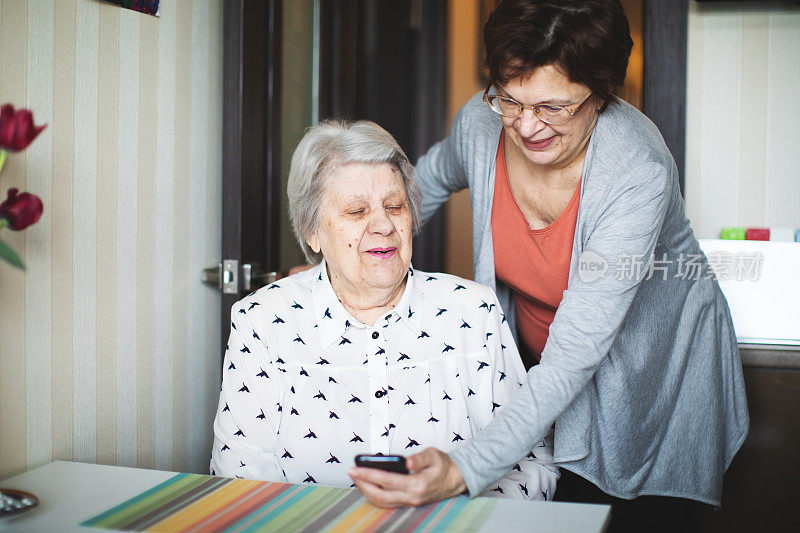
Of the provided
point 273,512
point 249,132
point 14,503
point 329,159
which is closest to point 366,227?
point 329,159

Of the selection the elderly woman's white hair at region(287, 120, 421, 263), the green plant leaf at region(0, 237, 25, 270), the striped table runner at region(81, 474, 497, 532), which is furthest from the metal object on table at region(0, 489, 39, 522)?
the elderly woman's white hair at region(287, 120, 421, 263)

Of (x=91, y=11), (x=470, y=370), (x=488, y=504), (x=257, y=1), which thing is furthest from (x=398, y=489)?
(x=257, y=1)

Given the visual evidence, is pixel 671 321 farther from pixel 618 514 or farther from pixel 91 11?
pixel 91 11

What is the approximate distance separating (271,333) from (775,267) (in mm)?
1508

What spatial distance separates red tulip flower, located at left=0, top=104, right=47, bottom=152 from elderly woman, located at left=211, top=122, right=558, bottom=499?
70 cm

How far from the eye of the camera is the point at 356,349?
1721mm

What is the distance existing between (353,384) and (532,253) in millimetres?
543

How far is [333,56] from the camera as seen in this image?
2893mm

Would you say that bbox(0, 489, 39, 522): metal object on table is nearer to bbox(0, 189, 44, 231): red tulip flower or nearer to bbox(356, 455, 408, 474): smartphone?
bbox(0, 189, 44, 231): red tulip flower

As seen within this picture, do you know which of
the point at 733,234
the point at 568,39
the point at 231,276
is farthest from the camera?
the point at 733,234

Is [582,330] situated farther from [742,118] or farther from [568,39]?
[742,118]

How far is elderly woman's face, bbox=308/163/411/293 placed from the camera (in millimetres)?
1729

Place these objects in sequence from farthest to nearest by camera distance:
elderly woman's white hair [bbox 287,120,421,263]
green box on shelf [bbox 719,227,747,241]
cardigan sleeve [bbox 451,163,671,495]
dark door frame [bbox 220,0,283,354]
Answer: green box on shelf [bbox 719,227,747,241] → dark door frame [bbox 220,0,283,354] → elderly woman's white hair [bbox 287,120,421,263] → cardigan sleeve [bbox 451,163,671,495]

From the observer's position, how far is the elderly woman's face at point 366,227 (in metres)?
1.73
